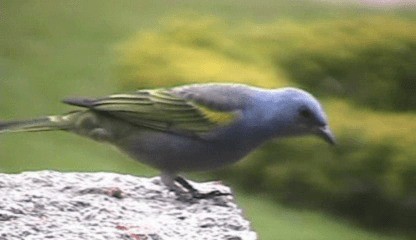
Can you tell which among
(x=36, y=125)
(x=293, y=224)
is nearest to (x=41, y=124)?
(x=36, y=125)

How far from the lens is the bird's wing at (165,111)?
3242 mm

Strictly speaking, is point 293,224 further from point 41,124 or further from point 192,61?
point 41,124

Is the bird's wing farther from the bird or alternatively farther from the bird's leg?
the bird's leg

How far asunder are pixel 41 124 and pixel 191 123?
446mm

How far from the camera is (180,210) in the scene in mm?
3027

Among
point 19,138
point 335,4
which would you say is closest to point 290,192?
point 19,138

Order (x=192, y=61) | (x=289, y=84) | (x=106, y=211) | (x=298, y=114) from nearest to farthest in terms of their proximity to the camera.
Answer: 1. (x=106, y=211)
2. (x=298, y=114)
3. (x=289, y=84)
4. (x=192, y=61)

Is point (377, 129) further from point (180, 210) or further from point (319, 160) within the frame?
point (180, 210)

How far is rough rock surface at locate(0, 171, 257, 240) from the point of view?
8.91ft

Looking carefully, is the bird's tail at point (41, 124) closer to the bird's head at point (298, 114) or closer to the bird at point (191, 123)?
the bird at point (191, 123)

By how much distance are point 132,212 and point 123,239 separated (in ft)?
0.77

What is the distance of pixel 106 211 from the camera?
288cm

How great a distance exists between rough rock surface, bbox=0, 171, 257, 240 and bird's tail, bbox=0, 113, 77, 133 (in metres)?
0.14

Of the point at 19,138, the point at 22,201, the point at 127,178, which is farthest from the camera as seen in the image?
the point at 19,138
